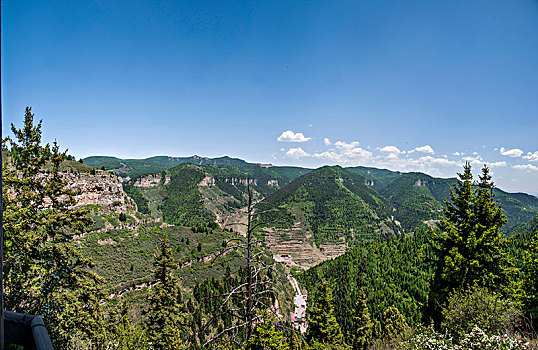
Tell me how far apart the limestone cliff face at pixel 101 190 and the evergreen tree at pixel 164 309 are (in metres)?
53.9

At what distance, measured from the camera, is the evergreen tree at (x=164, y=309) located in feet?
63.3

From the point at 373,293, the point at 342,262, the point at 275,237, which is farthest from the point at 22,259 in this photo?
the point at 275,237

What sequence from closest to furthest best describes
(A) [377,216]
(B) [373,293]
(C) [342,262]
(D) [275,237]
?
(B) [373,293], (C) [342,262], (D) [275,237], (A) [377,216]

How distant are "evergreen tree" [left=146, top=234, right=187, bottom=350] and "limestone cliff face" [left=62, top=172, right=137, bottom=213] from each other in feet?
177

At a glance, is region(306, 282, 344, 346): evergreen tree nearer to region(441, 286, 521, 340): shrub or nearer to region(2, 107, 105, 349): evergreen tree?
Result: region(441, 286, 521, 340): shrub

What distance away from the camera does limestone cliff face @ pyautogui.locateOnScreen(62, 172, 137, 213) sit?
6359cm

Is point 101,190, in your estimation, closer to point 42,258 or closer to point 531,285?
point 42,258

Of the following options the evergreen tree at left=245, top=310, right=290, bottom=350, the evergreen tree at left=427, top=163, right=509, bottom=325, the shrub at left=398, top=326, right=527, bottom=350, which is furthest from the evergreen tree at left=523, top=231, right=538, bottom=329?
the evergreen tree at left=245, top=310, right=290, bottom=350

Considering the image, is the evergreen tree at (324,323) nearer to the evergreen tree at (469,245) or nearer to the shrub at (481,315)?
the evergreen tree at (469,245)

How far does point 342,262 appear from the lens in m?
99.4

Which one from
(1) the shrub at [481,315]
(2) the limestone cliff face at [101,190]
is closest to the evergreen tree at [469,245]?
(1) the shrub at [481,315]

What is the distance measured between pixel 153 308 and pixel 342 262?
90.1 meters

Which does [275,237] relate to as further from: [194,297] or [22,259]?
[22,259]

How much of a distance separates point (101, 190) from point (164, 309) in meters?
61.4
